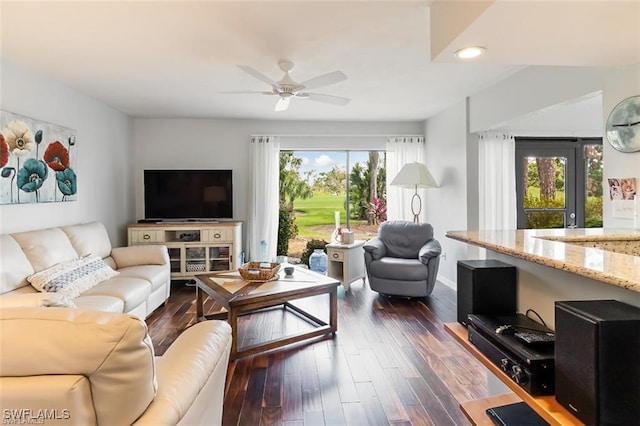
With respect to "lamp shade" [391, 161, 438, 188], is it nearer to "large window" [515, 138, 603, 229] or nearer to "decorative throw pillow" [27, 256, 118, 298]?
"large window" [515, 138, 603, 229]

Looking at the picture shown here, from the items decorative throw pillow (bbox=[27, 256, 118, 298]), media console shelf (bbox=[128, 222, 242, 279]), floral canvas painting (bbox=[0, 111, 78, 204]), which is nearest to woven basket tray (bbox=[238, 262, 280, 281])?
decorative throw pillow (bbox=[27, 256, 118, 298])

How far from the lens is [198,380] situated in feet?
4.42

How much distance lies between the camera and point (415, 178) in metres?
5.12

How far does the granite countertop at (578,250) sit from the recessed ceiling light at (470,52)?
0.97 metres

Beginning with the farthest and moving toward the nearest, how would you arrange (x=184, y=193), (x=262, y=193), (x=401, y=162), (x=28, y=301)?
(x=401, y=162), (x=262, y=193), (x=184, y=193), (x=28, y=301)

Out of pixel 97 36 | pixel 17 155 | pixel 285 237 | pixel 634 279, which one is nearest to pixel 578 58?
pixel 634 279

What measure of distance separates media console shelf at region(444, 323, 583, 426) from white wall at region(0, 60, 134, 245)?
357 centimetres

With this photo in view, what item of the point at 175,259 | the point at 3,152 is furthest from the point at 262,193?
the point at 3,152

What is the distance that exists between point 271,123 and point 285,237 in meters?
1.83

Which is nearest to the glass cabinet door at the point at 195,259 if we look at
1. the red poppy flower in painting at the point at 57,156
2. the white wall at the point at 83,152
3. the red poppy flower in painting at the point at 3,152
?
the white wall at the point at 83,152

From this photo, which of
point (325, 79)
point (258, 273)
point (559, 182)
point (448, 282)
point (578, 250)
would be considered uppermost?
point (325, 79)

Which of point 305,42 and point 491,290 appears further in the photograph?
point 305,42

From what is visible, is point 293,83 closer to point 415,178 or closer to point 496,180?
point 415,178

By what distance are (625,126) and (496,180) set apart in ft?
8.96
